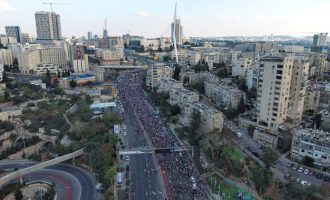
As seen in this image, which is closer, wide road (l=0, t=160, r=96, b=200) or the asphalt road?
the asphalt road

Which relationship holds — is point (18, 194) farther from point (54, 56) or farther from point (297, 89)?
point (54, 56)

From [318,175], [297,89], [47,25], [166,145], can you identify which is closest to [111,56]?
[47,25]

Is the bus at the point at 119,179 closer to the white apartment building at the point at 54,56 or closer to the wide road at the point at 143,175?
the wide road at the point at 143,175

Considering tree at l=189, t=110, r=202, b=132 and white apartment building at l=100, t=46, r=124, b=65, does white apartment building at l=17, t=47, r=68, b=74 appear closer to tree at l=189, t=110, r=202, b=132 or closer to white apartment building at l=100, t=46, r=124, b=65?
white apartment building at l=100, t=46, r=124, b=65

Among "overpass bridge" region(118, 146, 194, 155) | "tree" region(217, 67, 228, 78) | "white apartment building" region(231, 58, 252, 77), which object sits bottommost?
"overpass bridge" region(118, 146, 194, 155)

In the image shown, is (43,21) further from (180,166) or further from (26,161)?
(180,166)

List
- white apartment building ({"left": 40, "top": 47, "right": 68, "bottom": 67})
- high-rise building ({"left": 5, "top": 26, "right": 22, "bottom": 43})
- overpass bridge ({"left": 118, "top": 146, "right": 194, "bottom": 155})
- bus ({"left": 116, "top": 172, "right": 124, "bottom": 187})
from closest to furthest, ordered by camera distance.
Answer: bus ({"left": 116, "top": 172, "right": 124, "bottom": 187}), overpass bridge ({"left": 118, "top": 146, "right": 194, "bottom": 155}), white apartment building ({"left": 40, "top": 47, "right": 68, "bottom": 67}), high-rise building ({"left": 5, "top": 26, "right": 22, "bottom": 43})

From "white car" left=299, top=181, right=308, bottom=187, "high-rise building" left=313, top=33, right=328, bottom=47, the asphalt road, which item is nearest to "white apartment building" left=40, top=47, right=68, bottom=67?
the asphalt road
